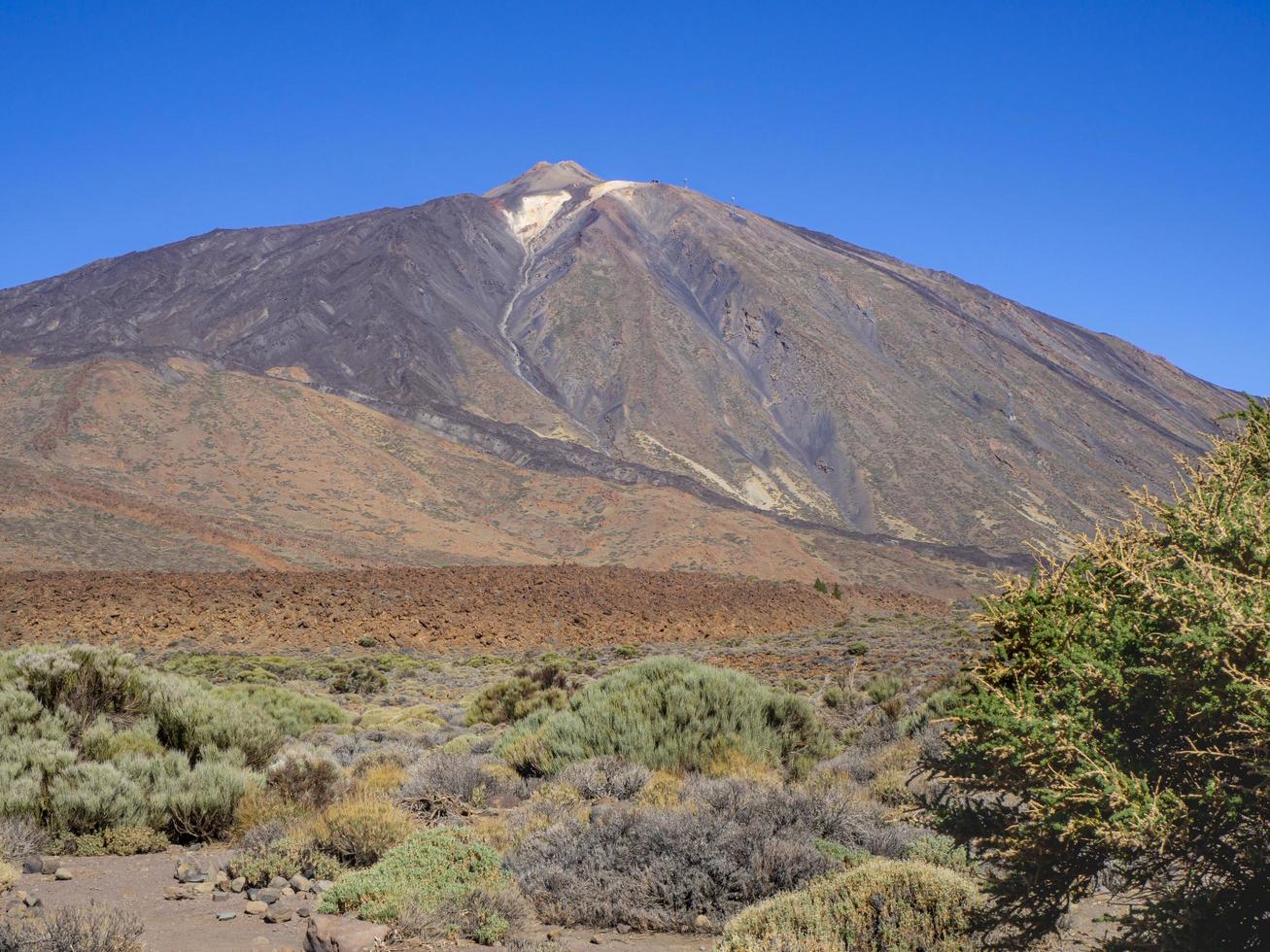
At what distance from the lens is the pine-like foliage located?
3594 mm

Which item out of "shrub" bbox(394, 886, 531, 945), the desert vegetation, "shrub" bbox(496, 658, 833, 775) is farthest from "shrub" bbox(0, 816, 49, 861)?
"shrub" bbox(496, 658, 833, 775)

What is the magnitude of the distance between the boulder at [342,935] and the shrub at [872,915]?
187 centimetres

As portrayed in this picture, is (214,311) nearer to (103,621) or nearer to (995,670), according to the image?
(103,621)

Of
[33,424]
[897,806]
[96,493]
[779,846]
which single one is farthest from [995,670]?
[33,424]

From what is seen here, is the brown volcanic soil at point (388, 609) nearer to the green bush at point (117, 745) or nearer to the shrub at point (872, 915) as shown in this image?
the green bush at point (117, 745)

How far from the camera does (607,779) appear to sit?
28.4 ft

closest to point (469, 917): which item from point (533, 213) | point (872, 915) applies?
point (872, 915)

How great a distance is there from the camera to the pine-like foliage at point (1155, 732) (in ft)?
11.8

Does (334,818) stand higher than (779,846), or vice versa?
(779,846)

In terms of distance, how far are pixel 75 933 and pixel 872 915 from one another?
12.9ft

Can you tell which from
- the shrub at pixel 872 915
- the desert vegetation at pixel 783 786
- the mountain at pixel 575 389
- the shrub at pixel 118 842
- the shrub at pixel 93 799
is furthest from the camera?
the mountain at pixel 575 389

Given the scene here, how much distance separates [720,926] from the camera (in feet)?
19.1

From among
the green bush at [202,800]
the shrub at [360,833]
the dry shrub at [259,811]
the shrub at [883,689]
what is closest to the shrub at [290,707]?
the green bush at [202,800]

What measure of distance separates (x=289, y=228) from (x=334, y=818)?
16047cm
